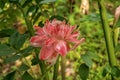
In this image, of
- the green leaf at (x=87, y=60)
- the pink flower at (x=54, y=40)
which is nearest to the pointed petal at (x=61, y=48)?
the pink flower at (x=54, y=40)

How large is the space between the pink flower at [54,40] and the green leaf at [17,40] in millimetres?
152

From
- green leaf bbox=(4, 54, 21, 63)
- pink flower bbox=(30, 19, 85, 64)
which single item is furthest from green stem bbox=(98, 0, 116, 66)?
green leaf bbox=(4, 54, 21, 63)

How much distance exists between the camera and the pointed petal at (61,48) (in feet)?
2.80

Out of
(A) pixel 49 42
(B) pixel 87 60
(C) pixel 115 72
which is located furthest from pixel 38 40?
(C) pixel 115 72

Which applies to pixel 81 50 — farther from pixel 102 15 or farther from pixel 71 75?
pixel 102 15

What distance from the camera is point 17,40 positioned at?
41.5 inches

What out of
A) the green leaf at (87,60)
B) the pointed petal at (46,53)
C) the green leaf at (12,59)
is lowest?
the green leaf at (87,60)

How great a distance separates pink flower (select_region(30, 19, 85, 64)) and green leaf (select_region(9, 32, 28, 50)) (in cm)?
15

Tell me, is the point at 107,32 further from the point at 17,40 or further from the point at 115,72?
the point at 17,40

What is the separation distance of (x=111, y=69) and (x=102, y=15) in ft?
0.51

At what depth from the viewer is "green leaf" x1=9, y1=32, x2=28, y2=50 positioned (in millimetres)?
1036

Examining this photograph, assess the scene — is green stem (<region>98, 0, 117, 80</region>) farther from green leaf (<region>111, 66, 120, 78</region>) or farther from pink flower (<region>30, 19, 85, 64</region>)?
pink flower (<region>30, 19, 85, 64</region>)

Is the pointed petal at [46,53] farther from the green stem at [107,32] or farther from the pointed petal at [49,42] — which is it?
the green stem at [107,32]

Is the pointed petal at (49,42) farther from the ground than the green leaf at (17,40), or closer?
farther from the ground
